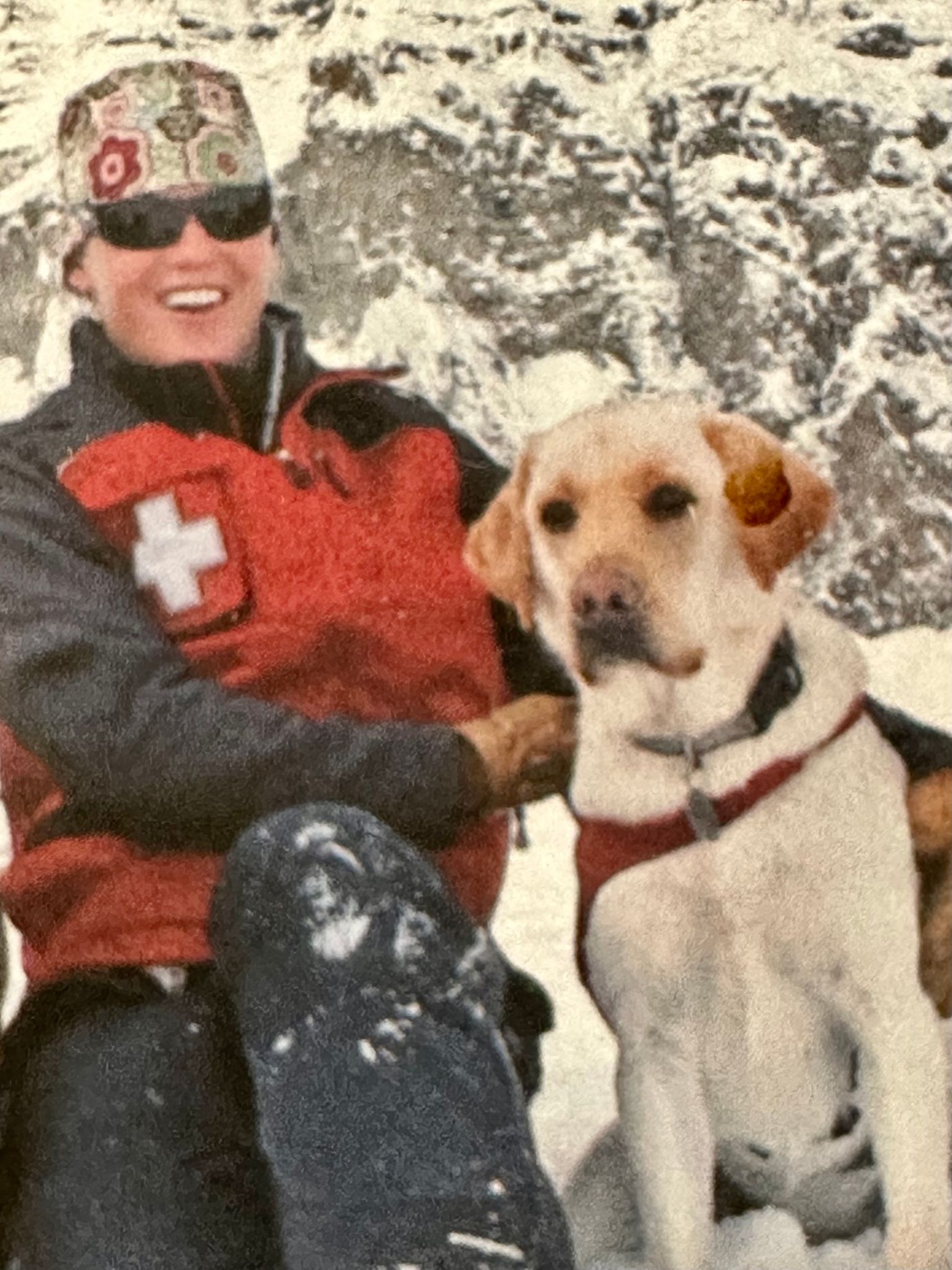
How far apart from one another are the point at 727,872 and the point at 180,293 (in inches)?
38.2

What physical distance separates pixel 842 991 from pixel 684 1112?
230 millimetres

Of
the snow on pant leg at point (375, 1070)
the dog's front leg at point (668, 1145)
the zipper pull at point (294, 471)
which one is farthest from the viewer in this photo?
the zipper pull at point (294, 471)

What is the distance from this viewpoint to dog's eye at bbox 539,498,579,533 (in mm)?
1699

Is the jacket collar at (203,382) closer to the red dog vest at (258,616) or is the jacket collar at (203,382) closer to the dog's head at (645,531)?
the red dog vest at (258,616)

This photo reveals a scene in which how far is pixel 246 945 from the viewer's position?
1.66 metres

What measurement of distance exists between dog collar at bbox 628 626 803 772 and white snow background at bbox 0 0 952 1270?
0.13 meters

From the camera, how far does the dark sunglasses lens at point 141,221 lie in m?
1.80

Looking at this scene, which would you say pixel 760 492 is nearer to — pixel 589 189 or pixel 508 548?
pixel 508 548

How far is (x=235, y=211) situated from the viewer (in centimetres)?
182

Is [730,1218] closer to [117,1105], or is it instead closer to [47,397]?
[117,1105]

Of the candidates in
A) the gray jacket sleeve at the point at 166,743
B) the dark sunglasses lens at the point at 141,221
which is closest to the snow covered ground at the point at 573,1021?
the gray jacket sleeve at the point at 166,743

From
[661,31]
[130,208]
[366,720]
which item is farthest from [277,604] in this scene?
[661,31]

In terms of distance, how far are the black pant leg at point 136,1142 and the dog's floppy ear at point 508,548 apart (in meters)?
0.56

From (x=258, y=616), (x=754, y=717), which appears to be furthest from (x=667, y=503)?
(x=258, y=616)
